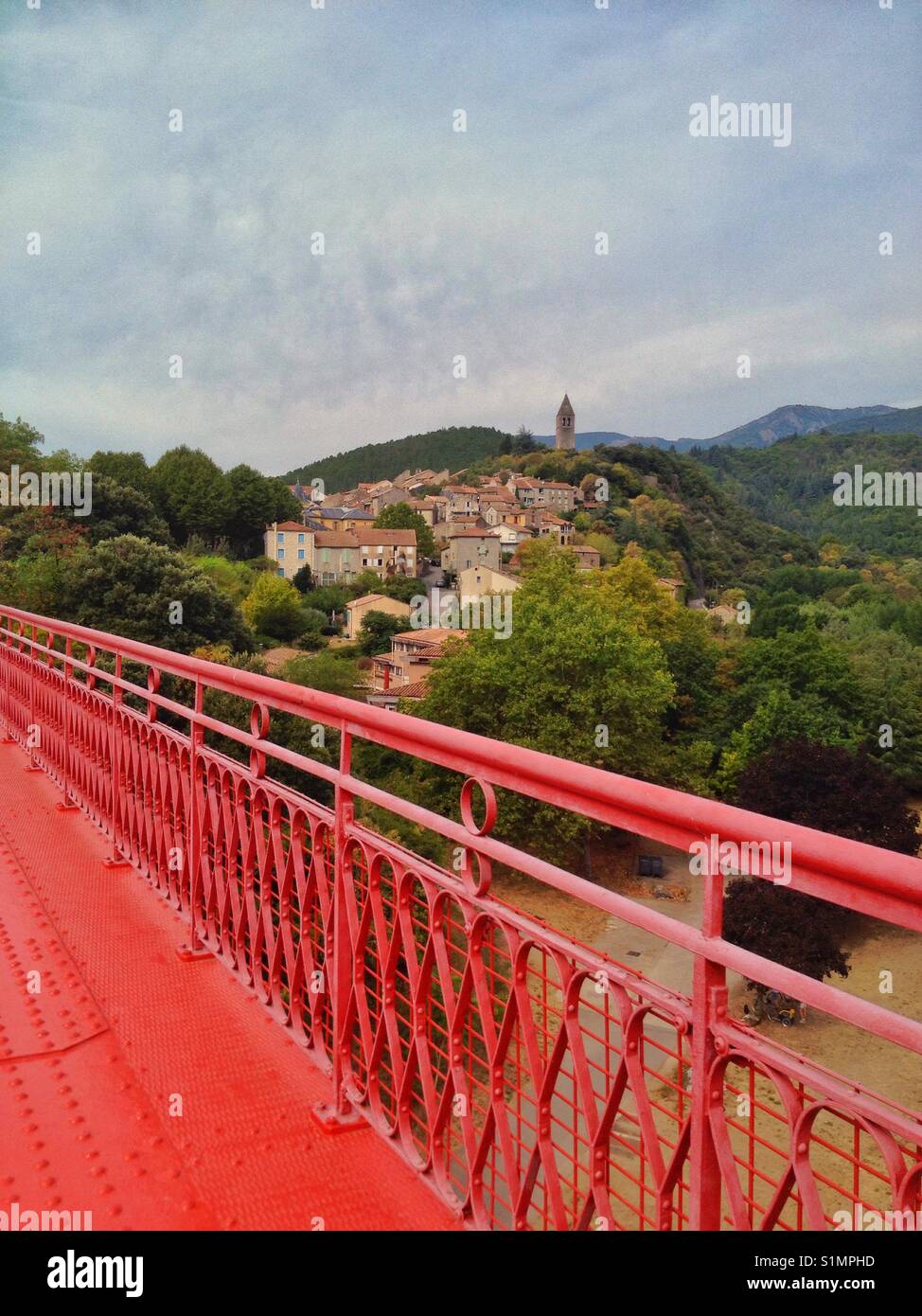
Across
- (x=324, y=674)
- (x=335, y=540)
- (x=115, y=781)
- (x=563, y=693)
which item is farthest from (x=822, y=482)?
(x=115, y=781)

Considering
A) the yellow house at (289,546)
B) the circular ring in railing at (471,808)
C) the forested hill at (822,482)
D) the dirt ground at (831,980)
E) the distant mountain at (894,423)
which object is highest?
the distant mountain at (894,423)

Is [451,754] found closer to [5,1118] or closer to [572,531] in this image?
[5,1118]

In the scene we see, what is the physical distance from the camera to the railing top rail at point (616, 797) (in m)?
1.04

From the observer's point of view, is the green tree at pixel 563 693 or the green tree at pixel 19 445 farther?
the green tree at pixel 19 445

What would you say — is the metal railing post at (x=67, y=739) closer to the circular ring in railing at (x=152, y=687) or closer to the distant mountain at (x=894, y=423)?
the circular ring in railing at (x=152, y=687)

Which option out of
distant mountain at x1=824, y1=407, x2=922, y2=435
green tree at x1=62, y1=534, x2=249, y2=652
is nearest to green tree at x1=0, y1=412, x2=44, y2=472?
green tree at x1=62, y1=534, x2=249, y2=652

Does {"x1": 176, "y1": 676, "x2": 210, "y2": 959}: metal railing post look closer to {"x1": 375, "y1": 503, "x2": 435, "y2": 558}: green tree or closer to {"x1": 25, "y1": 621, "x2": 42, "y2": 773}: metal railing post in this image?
{"x1": 25, "y1": 621, "x2": 42, "y2": 773}: metal railing post

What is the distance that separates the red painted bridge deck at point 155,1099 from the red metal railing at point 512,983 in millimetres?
109

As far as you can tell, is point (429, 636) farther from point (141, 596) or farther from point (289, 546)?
point (289, 546)

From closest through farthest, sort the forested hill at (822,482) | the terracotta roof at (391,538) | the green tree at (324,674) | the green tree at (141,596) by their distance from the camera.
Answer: the green tree at (141,596)
the green tree at (324,674)
the terracotta roof at (391,538)
the forested hill at (822,482)

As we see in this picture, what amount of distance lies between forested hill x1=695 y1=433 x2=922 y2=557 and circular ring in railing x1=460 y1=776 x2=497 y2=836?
349 ft

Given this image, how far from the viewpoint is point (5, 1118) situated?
2.41m

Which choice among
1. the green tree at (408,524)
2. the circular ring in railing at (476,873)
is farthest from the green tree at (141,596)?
the green tree at (408,524)
